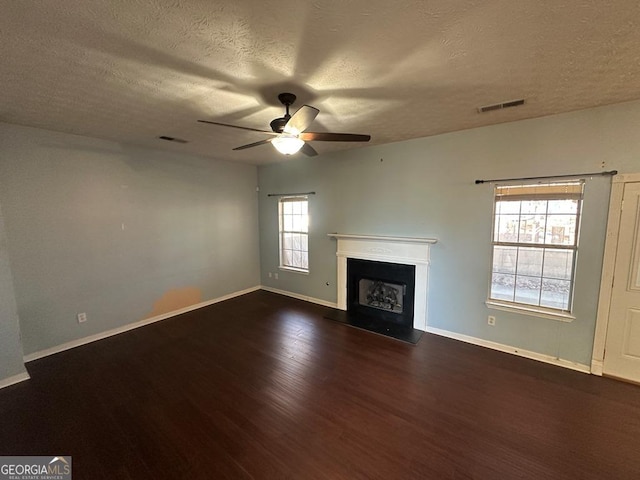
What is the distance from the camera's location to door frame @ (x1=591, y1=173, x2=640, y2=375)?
94.9 inches

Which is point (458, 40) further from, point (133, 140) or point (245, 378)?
point (133, 140)

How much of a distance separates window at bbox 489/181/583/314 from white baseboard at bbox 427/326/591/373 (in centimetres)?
53

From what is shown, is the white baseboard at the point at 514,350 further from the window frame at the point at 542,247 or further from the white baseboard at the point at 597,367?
the window frame at the point at 542,247

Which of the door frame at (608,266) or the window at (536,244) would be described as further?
the window at (536,244)

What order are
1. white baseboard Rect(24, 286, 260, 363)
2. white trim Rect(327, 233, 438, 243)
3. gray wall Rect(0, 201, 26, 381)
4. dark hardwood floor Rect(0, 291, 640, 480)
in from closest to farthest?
dark hardwood floor Rect(0, 291, 640, 480) → gray wall Rect(0, 201, 26, 381) → white baseboard Rect(24, 286, 260, 363) → white trim Rect(327, 233, 438, 243)

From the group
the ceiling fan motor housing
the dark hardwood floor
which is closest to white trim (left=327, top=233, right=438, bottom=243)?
the dark hardwood floor

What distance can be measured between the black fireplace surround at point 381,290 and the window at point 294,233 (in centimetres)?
110

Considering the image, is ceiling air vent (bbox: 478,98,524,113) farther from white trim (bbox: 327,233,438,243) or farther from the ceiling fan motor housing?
the ceiling fan motor housing

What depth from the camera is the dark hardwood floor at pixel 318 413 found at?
170cm

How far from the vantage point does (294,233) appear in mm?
5047

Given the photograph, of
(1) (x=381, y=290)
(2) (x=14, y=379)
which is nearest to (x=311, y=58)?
(1) (x=381, y=290)

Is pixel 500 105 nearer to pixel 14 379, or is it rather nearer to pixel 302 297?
pixel 302 297

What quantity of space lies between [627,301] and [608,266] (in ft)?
1.20

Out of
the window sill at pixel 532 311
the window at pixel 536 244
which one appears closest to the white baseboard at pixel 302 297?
the window sill at pixel 532 311
